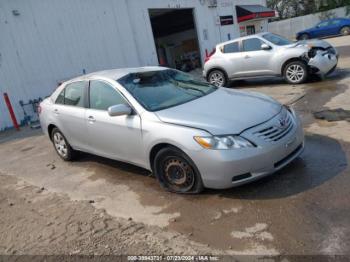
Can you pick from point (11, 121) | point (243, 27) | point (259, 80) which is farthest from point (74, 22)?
point (243, 27)

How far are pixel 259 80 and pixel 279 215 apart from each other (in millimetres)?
9162

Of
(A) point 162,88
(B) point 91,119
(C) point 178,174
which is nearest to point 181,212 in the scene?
(C) point 178,174

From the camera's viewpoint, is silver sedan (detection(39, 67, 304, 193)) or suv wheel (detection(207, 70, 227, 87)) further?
suv wheel (detection(207, 70, 227, 87))

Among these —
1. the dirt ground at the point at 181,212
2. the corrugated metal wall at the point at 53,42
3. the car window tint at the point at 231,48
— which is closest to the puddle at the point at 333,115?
the dirt ground at the point at 181,212

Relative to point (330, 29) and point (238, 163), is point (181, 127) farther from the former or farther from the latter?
point (330, 29)

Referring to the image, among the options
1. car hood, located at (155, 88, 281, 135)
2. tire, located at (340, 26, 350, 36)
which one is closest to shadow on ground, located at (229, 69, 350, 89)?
car hood, located at (155, 88, 281, 135)

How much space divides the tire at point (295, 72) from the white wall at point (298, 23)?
106ft

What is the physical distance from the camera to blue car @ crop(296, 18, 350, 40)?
28.3 m

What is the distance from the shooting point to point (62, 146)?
20.7ft

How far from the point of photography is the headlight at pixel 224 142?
12.4 ft

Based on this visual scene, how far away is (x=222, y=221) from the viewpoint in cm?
361

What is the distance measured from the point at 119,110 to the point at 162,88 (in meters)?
0.79

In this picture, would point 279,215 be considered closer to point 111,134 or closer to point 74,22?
point 111,134

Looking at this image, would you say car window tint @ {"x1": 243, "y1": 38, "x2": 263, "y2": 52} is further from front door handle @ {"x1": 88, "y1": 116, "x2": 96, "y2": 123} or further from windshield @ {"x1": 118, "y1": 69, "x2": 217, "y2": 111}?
front door handle @ {"x1": 88, "y1": 116, "x2": 96, "y2": 123}
